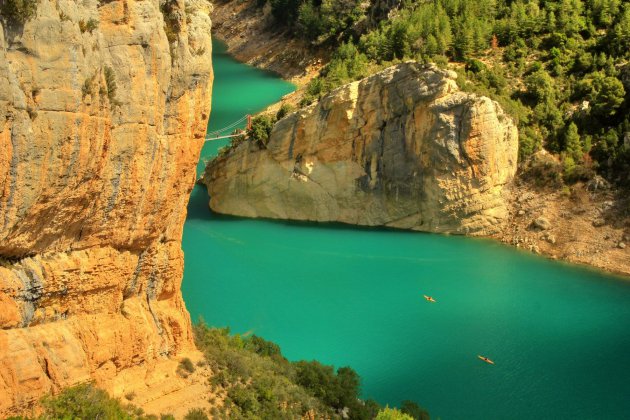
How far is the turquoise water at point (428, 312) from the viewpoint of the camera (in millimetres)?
21062

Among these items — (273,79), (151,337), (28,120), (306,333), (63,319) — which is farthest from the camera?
(273,79)

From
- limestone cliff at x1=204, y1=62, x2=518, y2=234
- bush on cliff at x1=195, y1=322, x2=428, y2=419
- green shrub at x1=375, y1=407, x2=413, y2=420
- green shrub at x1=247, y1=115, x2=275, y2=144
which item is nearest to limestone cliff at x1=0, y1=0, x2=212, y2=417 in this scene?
bush on cliff at x1=195, y1=322, x2=428, y2=419

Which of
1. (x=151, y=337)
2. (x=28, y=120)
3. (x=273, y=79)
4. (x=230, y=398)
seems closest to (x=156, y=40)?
(x=28, y=120)

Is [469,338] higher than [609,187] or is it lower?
lower

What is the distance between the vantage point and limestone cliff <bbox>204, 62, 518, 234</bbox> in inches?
1262

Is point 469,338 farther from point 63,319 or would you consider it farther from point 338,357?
point 63,319

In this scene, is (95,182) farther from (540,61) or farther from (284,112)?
(540,61)

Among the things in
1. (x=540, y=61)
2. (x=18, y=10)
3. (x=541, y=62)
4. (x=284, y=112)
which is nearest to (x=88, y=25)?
(x=18, y=10)

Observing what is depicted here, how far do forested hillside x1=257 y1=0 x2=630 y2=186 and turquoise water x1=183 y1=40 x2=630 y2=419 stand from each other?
5.61 m

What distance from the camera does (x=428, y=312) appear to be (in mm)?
25891

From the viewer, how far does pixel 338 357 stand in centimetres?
2266

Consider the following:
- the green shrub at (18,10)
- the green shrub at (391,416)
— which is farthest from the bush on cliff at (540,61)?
the green shrub at (18,10)

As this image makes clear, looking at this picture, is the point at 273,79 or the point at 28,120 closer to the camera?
the point at 28,120

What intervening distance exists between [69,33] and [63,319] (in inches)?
181
